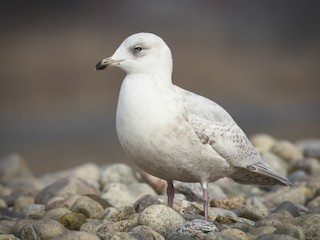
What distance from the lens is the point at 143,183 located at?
9.49 meters

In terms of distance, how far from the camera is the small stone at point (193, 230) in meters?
6.36

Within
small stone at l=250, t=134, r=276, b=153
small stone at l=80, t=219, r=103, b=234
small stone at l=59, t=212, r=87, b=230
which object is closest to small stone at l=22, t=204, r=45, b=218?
small stone at l=59, t=212, r=87, b=230

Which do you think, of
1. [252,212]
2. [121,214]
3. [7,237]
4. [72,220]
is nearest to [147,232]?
[121,214]

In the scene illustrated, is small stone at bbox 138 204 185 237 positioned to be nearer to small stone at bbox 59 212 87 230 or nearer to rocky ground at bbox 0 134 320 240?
rocky ground at bbox 0 134 320 240

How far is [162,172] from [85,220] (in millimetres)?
810

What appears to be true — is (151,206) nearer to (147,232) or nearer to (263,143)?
(147,232)

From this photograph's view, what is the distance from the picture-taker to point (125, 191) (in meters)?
9.12

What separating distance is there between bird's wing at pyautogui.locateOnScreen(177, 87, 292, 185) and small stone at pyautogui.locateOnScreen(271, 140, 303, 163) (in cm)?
319

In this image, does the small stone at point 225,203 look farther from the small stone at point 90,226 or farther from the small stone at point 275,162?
the small stone at point 275,162

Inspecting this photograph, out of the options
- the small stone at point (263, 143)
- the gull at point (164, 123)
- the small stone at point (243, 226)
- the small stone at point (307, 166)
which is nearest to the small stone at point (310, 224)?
the small stone at point (243, 226)

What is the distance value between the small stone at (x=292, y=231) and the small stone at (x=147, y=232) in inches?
41.5

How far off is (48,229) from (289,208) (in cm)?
265

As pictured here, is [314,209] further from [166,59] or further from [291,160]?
[291,160]

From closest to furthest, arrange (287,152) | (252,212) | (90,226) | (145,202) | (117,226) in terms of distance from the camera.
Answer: (117,226) → (90,226) → (145,202) → (252,212) → (287,152)
